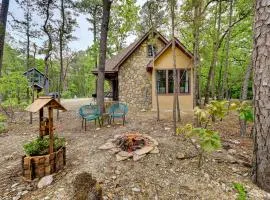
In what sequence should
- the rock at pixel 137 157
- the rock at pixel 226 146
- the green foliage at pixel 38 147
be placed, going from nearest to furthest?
the green foliage at pixel 38 147 < the rock at pixel 137 157 < the rock at pixel 226 146

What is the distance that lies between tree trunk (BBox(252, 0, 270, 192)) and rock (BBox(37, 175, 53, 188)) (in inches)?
144

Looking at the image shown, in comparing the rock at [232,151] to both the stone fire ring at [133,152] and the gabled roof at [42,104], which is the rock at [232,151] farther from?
the gabled roof at [42,104]

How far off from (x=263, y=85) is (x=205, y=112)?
1122 millimetres

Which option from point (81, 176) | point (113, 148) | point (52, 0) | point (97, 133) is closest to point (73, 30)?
point (52, 0)

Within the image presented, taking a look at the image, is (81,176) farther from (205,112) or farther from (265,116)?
(265,116)

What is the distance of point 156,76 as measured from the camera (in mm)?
12352

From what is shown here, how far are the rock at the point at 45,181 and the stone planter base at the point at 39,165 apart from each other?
118 mm

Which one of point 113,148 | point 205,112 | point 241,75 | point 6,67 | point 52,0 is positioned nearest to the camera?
point 205,112

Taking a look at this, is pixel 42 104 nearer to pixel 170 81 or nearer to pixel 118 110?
pixel 118 110

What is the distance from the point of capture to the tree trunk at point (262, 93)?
3.17 metres

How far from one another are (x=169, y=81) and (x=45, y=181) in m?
9.79

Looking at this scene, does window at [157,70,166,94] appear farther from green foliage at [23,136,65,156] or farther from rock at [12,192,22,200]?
rock at [12,192,22,200]

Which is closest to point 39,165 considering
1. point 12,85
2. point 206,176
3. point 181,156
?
point 181,156

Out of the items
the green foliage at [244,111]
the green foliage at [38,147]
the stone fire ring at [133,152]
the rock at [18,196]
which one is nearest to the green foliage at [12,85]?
the green foliage at [38,147]
